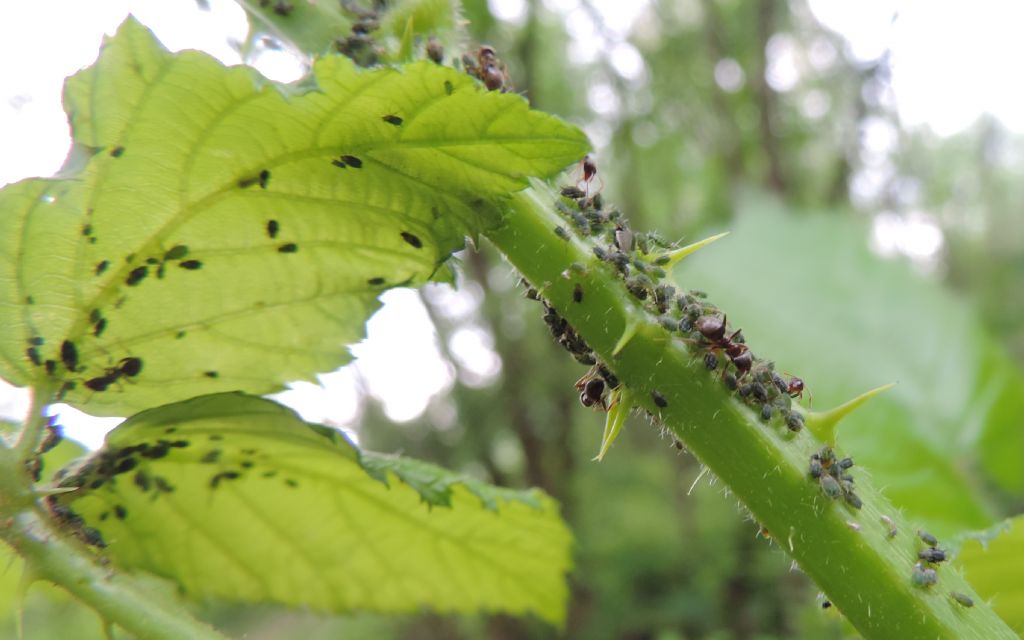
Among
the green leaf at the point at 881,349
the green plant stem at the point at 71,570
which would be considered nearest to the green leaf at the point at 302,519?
the green plant stem at the point at 71,570

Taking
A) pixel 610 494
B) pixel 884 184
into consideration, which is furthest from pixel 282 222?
pixel 610 494

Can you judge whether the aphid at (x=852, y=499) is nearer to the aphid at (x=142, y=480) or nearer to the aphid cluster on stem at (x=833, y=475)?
the aphid cluster on stem at (x=833, y=475)

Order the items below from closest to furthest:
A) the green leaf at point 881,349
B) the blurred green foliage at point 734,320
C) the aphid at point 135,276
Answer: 1. the aphid at point 135,276
2. the green leaf at point 881,349
3. the blurred green foliage at point 734,320

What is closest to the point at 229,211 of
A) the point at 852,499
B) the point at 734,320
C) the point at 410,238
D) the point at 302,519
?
the point at 410,238

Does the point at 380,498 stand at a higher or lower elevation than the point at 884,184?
lower

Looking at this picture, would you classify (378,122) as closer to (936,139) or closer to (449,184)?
(449,184)

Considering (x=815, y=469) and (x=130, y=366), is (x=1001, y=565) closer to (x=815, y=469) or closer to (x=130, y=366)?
(x=815, y=469)

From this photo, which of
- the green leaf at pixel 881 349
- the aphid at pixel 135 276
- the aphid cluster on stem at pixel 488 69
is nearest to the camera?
the aphid at pixel 135 276
